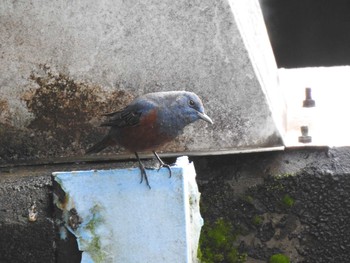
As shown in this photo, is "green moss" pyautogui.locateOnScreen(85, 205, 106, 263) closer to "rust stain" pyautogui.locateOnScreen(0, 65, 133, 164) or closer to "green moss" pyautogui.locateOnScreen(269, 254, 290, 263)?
"rust stain" pyautogui.locateOnScreen(0, 65, 133, 164)

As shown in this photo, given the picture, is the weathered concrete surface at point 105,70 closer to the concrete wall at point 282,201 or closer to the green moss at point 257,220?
the concrete wall at point 282,201

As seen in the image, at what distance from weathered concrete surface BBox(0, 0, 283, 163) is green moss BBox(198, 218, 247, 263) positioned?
1.64 feet

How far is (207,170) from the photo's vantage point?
547cm

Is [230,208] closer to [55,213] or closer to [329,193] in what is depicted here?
[329,193]

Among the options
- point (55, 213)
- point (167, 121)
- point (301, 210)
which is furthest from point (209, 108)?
point (55, 213)

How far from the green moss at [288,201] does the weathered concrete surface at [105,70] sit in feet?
1.05

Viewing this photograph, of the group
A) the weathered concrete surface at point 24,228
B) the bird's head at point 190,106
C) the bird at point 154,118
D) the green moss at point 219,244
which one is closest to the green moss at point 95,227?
the weathered concrete surface at point 24,228

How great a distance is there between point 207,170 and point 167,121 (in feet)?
1.75

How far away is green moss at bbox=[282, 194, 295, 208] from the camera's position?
17.8 ft

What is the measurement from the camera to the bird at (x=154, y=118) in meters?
5.05

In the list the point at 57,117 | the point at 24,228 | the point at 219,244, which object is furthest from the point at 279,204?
the point at 24,228

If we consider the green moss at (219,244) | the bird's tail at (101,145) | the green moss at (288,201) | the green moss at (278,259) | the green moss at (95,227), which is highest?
the bird's tail at (101,145)

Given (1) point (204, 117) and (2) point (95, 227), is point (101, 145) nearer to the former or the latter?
(1) point (204, 117)

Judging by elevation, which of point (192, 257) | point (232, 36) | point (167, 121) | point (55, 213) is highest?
point (232, 36)
